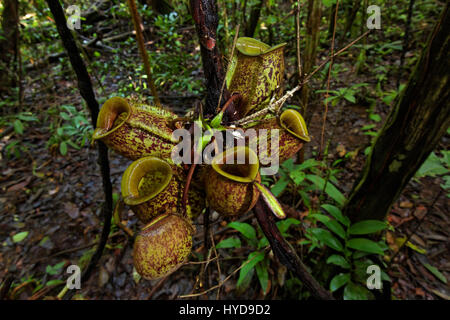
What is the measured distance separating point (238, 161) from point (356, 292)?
1529mm

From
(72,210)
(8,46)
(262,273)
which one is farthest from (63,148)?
(262,273)

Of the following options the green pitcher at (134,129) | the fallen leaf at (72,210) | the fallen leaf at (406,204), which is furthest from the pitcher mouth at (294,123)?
the fallen leaf at (72,210)

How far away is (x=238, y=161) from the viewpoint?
2.50ft

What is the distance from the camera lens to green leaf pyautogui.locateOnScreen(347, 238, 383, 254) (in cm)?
155

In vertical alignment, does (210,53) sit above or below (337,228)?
above

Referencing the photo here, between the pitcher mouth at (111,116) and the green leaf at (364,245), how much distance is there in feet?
5.47

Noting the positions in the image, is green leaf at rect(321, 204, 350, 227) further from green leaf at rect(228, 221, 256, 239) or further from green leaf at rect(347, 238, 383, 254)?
green leaf at rect(228, 221, 256, 239)

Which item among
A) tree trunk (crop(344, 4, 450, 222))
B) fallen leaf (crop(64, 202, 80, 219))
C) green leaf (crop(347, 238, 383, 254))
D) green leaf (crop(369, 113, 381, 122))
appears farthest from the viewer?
green leaf (crop(369, 113, 381, 122))

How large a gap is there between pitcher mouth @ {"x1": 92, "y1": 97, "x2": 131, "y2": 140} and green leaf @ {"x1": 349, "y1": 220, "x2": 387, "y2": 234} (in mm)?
1678

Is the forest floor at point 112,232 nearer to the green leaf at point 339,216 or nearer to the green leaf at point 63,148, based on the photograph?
the green leaf at point 63,148

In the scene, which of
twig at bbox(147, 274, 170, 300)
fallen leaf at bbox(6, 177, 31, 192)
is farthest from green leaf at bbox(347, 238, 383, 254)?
fallen leaf at bbox(6, 177, 31, 192)

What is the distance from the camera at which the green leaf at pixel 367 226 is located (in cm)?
155

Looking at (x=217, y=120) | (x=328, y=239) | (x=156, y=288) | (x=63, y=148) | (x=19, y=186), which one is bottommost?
(x=156, y=288)

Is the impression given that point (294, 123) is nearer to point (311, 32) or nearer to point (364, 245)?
point (364, 245)
